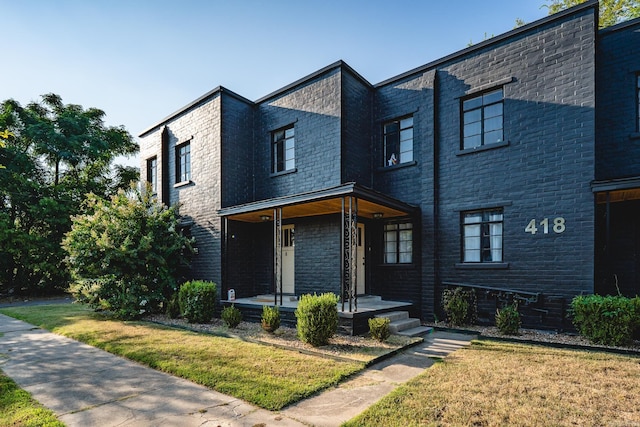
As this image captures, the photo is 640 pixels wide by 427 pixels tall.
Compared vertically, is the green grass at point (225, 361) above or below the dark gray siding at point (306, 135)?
below

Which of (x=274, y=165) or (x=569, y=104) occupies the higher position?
(x=569, y=104)

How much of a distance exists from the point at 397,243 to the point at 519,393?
609cm

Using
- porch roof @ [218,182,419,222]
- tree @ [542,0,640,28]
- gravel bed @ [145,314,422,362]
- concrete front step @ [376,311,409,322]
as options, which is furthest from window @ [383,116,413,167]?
tree @ [542,0,640,28]

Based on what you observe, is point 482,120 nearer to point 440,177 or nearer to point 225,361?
point 440,177

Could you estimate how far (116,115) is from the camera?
21.2 meters

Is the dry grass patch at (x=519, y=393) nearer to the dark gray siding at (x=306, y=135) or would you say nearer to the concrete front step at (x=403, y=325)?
the concrete front step at (x=403, y=325)

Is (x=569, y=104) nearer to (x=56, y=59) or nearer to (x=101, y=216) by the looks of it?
(x=56, y=59)

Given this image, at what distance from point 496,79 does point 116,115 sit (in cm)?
2081

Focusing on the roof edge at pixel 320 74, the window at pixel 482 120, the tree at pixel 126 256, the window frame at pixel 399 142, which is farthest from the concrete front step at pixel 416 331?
the roof edge at pixel 320 74

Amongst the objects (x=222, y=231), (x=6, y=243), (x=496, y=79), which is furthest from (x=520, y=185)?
(x=6, y=243)

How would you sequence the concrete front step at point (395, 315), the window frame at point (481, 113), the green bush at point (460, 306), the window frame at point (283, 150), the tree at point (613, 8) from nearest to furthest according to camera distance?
the concrete front step at point (395, 315) → the green bush at point (460, 306) → the window frame at point (481, 113) → the window frame at point (283, 150) → the tree at point (613, 8)

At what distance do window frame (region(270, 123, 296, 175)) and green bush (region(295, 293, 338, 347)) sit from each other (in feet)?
17.5

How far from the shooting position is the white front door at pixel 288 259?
36.9ft

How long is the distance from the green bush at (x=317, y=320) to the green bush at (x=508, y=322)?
12.1 feet
